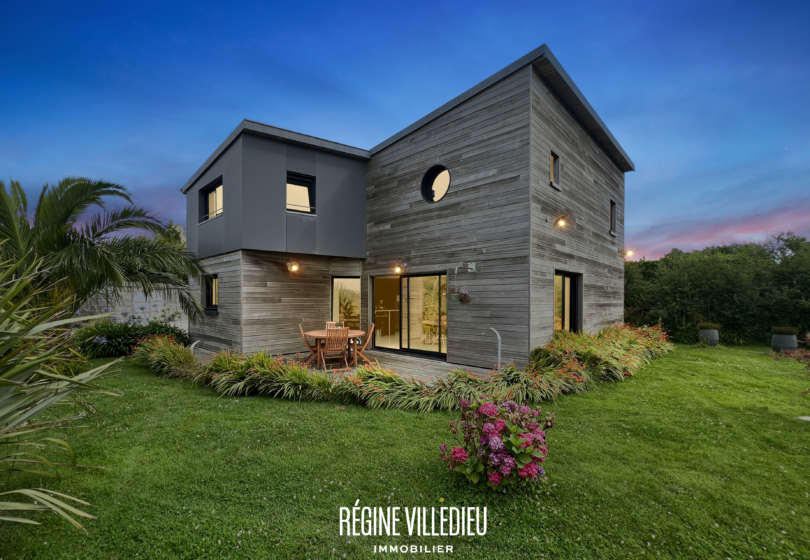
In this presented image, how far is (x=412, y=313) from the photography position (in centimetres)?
880

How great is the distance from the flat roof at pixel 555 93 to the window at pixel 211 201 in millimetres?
638

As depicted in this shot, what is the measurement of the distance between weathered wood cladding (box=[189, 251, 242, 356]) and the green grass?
334cm

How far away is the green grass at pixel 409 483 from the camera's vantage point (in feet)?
7.61

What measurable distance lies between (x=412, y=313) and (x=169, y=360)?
5.64 meters

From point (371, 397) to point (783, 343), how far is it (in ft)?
41.9

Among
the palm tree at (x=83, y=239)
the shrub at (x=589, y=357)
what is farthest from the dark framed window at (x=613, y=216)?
the palm tree at (x=83, y=239)

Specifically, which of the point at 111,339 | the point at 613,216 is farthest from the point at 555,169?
the point at 111,339

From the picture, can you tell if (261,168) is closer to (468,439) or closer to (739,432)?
(468,439)

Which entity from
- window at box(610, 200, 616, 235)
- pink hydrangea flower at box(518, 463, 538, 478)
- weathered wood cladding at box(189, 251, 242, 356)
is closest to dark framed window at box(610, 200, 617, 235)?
window at box(610, 200, 616, 235)

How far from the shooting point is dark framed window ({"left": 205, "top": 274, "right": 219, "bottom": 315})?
32.0 feet

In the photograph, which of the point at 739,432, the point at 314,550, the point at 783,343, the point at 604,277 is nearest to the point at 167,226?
the point at 314,550

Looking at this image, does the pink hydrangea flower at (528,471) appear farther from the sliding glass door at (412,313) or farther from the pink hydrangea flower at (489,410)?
the sliding glass door at (412,313)

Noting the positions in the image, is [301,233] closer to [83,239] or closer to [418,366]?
[83,239]

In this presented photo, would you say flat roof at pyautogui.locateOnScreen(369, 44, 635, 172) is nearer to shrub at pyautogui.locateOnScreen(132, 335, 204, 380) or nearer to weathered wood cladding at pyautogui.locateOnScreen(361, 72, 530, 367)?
weathered wood cladding at pyautogui.locateOnScreen(361, 72, 530, 367)
